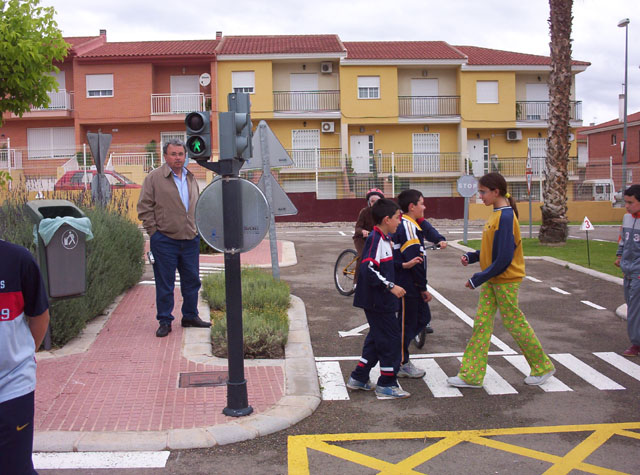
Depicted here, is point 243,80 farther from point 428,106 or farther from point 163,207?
point 163,207

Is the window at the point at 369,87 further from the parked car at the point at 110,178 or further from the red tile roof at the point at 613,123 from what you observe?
the red tile roof at the point at 613,123

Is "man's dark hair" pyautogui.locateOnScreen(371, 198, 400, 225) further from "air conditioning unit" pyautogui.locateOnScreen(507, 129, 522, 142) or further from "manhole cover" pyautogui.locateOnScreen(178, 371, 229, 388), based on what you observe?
"air conditioning unit" pyautogui.locateOnScreen(507, 129, 522, 142)

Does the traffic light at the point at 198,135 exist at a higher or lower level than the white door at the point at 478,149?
lower

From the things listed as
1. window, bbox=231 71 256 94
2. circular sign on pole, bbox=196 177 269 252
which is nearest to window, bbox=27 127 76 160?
window, bbox=231 71 256 94

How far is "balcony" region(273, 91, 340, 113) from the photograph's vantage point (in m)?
37.4

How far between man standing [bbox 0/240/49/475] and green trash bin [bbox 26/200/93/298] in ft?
10.3

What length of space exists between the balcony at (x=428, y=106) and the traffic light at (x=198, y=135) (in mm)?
33604

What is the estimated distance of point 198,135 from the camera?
17.7 ft

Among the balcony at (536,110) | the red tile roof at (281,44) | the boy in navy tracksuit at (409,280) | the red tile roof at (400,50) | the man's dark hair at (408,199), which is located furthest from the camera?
the balcony at (536,110)

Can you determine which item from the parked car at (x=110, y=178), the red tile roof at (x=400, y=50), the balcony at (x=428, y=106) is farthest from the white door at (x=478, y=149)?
the parked car at (x=110, y=178)

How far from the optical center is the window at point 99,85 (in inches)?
1467

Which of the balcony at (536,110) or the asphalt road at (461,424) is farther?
the balcony at (536,110)

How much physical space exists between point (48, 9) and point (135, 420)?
24.1 ft

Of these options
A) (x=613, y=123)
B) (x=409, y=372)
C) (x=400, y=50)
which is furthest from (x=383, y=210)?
(x=613, y=123)
